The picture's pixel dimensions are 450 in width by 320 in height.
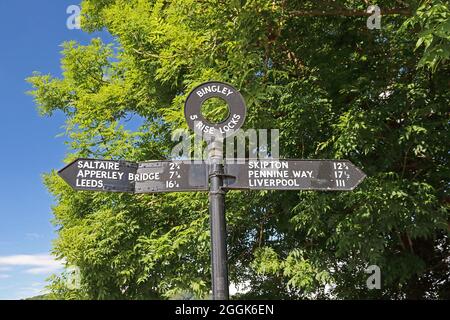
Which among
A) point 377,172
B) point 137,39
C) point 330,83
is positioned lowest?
point 377,172

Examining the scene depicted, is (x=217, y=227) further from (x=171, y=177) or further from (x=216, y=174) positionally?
(x=171, y=177)

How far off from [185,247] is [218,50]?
4.05 meters

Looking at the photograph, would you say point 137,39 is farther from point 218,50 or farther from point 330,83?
point 330,83

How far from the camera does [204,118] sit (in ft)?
11.6

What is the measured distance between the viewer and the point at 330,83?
9383mm

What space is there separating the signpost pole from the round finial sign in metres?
0.11

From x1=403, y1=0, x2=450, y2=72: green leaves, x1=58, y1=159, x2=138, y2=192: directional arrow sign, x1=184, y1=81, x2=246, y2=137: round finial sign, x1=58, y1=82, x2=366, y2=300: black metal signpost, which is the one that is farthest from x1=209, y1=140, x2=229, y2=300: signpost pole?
x1=403, y1=0, x2=450, y2=72: green leaves

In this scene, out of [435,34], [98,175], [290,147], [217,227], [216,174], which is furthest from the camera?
[290,147]

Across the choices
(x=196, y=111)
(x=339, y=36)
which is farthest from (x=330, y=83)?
(x=196, y=111)

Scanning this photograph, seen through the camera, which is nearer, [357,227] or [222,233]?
[222,233]

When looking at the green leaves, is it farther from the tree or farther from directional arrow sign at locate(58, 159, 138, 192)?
directional arrow sign at locate(58, 159, 138, 192)

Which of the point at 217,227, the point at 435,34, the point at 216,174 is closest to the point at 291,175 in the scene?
the point at 216,174

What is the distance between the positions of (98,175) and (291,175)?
1.49 m
